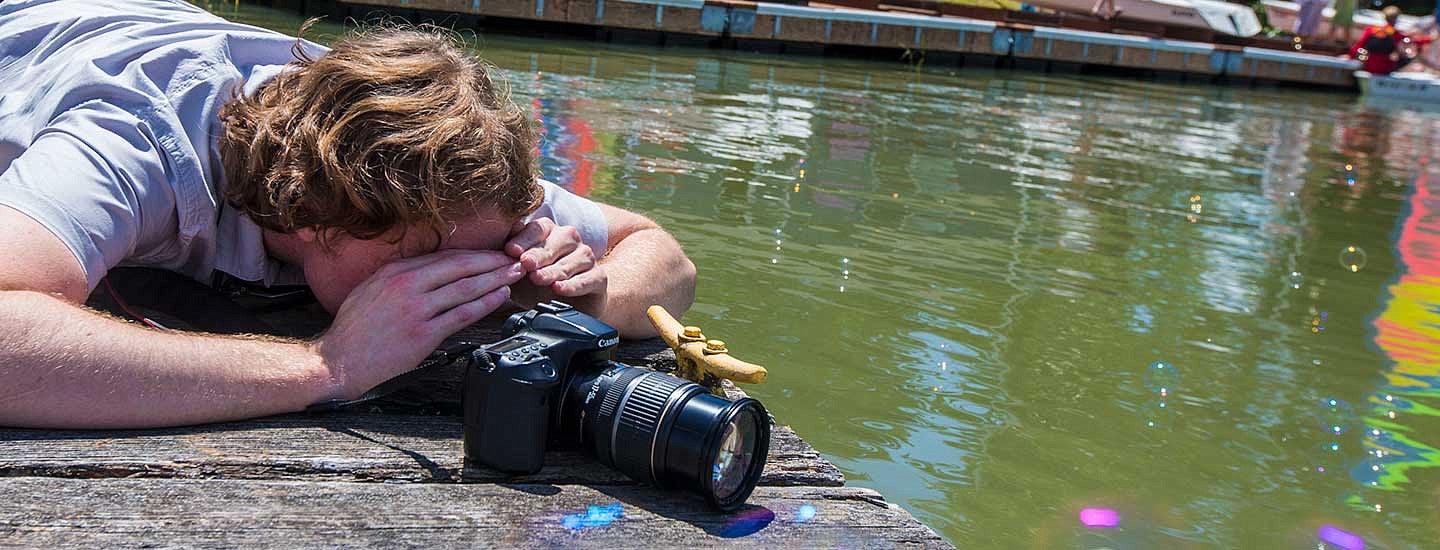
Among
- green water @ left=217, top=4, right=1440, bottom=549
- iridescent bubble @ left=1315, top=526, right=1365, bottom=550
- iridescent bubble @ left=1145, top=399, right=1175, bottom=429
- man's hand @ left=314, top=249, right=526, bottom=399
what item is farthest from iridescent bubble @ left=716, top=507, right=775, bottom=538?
iridescent bubble @ left=1145, top=399, right=1175, bottom=429

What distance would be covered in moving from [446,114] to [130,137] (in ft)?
1.66

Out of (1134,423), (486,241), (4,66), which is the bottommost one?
(1134,423)

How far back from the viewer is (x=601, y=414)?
190 cm

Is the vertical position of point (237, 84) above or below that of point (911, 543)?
above

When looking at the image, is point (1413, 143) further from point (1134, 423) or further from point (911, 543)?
point (911, 543)

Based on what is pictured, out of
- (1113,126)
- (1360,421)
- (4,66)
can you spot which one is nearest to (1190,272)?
(1360,421)

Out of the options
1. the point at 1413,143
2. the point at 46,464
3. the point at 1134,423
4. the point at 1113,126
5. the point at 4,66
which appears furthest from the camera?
the point at 1413,143

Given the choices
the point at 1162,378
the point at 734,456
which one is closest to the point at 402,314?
the point at 734,456

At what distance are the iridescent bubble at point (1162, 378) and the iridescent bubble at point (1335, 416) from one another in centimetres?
47

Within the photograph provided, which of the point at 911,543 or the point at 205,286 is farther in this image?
the point at 205,286

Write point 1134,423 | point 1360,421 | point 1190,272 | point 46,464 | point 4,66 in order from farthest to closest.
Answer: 1. point 1190,272
2. point 1360,421
3. point 1134,423
4. point 4,66
5. point 46,464

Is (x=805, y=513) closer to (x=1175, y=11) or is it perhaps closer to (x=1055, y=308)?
(x=1055, y=308)

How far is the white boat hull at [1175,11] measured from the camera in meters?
22.8

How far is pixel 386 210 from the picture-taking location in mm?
2193
